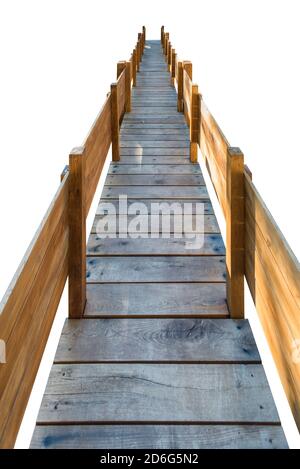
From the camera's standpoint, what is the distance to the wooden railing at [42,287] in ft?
5.61

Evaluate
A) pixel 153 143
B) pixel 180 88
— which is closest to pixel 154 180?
pixel 153 143

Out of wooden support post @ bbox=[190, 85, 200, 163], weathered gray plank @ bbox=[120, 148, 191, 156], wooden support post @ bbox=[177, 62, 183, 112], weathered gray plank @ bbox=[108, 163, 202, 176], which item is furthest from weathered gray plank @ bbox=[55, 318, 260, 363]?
wooden support post @ bbox=[177, 62, 183, 112]

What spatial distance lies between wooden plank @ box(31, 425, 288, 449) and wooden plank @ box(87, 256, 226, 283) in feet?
4.40

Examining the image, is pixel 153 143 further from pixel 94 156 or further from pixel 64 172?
pixel 64 172

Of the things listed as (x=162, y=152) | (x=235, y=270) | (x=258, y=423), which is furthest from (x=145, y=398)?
(x=162, y=152)

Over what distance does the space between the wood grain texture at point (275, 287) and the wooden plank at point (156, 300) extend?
427 mm

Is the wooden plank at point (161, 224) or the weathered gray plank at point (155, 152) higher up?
the weathered gray plank at point (155, 152)

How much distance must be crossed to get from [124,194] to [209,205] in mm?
912

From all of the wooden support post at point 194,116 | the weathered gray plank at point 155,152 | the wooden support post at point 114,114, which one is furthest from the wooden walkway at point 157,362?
the weathered gray plank at point 155,152

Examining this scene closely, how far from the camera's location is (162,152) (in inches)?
255

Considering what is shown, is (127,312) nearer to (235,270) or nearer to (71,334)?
(71,334)

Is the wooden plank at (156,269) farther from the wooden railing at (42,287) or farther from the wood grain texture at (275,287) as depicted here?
the wood grain texture at (275,287)

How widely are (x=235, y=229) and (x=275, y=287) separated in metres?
0.81

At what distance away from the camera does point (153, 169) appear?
5793 mm
